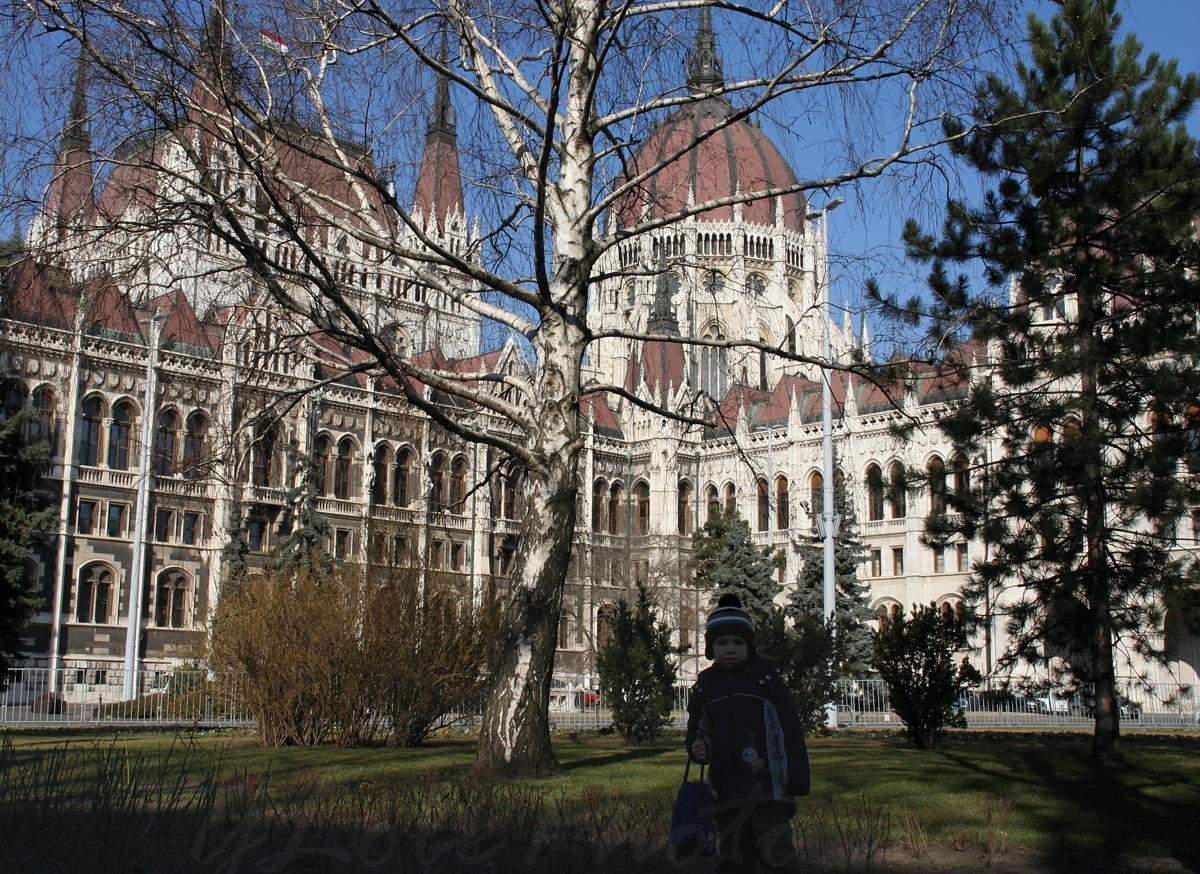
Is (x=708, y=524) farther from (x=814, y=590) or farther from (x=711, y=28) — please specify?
(x=711, y=28)

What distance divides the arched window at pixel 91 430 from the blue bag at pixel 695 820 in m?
40.3

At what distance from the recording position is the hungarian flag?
965cm

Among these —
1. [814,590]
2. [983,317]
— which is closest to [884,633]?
[983,317]

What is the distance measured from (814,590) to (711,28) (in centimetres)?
3449

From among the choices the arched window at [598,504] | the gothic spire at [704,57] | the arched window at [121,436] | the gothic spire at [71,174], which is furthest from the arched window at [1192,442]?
the arched window at [598,504]

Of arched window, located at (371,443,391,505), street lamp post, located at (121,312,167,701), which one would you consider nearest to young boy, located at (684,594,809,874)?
street lamp post, located at (121,312,167,701)

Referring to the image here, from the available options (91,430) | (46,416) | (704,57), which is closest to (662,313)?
(91,430)

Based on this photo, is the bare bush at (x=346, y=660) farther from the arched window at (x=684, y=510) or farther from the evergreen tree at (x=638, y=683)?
the arched window at (x=684, y=510)

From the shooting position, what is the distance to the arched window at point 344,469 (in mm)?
49344

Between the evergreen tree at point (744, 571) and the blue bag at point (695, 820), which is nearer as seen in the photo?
the blue bag at point (695, 820)

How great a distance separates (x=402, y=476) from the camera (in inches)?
2032

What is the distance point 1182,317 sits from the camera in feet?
45.3

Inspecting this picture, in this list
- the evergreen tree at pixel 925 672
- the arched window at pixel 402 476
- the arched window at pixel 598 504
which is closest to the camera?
the evergreen tree at pixel 925 672

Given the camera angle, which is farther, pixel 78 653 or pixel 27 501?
pixel 78 653
